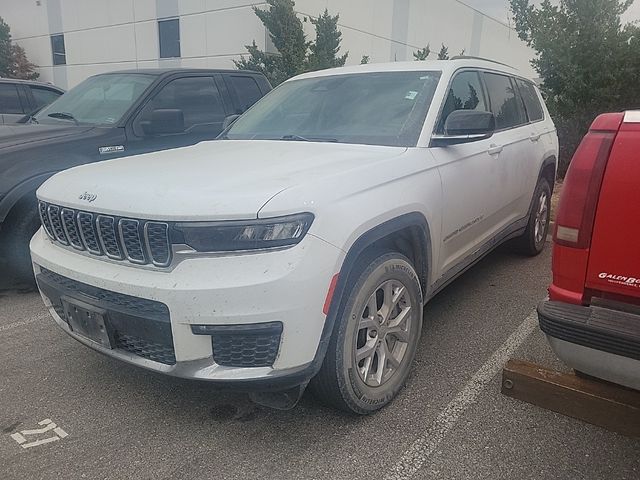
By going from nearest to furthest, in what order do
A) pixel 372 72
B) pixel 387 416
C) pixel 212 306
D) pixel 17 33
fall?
pixel 212 306
pixel 387 416
pixel 372 72
pixel 17 33

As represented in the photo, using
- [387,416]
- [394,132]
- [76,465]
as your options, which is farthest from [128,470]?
[394,132]

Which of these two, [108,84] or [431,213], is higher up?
[108,84]

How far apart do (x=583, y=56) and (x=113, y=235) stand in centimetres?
847

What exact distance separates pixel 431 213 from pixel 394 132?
57 centimetres

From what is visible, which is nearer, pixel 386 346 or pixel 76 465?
pixel 76 465

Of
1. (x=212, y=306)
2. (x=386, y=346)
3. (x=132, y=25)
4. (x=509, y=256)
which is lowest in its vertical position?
(x=509, y=256)

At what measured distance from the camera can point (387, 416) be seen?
9.16ft

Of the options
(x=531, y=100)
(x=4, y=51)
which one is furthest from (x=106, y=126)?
(x=4, y=51)

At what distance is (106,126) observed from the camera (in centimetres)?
501

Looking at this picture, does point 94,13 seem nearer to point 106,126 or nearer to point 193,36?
point 193,36

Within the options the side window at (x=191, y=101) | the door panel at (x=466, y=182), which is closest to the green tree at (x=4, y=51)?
the side window at (x=191, y=101)

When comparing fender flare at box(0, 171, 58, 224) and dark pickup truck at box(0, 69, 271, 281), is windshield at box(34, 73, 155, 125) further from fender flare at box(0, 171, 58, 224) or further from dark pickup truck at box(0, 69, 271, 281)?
fender flare at box(0, 171, 58, 224)

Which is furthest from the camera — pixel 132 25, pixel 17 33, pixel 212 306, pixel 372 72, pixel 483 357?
pixel 17 33

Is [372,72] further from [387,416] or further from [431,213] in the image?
[387,416]
